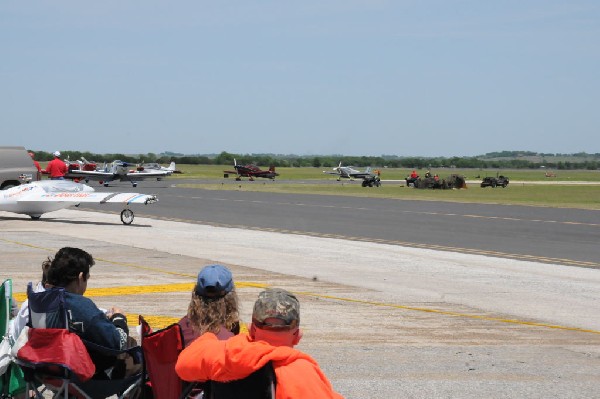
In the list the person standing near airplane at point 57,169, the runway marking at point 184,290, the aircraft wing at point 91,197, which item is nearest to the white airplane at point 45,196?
the aircraft wing at point 91,197

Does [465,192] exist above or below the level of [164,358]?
below

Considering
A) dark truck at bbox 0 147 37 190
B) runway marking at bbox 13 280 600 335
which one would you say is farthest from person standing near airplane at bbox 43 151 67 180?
runway marking at bbox 13 280 600 335

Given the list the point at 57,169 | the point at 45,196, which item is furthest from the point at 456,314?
the point at 57,169

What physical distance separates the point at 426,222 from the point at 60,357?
29.4 metres

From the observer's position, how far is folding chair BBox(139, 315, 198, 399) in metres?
6.32

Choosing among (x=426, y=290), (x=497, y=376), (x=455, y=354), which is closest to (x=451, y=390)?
(x=497, y=376)

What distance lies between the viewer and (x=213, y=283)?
581cm

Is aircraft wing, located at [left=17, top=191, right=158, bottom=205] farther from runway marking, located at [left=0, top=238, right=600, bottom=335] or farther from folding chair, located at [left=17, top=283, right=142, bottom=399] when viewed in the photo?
folding chair, located at [left=17, top=283, right=142, bottom=399]

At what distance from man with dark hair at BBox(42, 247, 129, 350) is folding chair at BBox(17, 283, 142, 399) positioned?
0.06 meters

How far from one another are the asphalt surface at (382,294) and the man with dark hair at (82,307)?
8.35 feet

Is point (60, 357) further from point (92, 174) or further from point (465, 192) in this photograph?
point (92, 174)

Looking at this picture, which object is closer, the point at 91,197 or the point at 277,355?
the point at 277,355

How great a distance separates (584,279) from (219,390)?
14.7 metres

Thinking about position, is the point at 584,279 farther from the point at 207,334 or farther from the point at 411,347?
the point at 207,334
